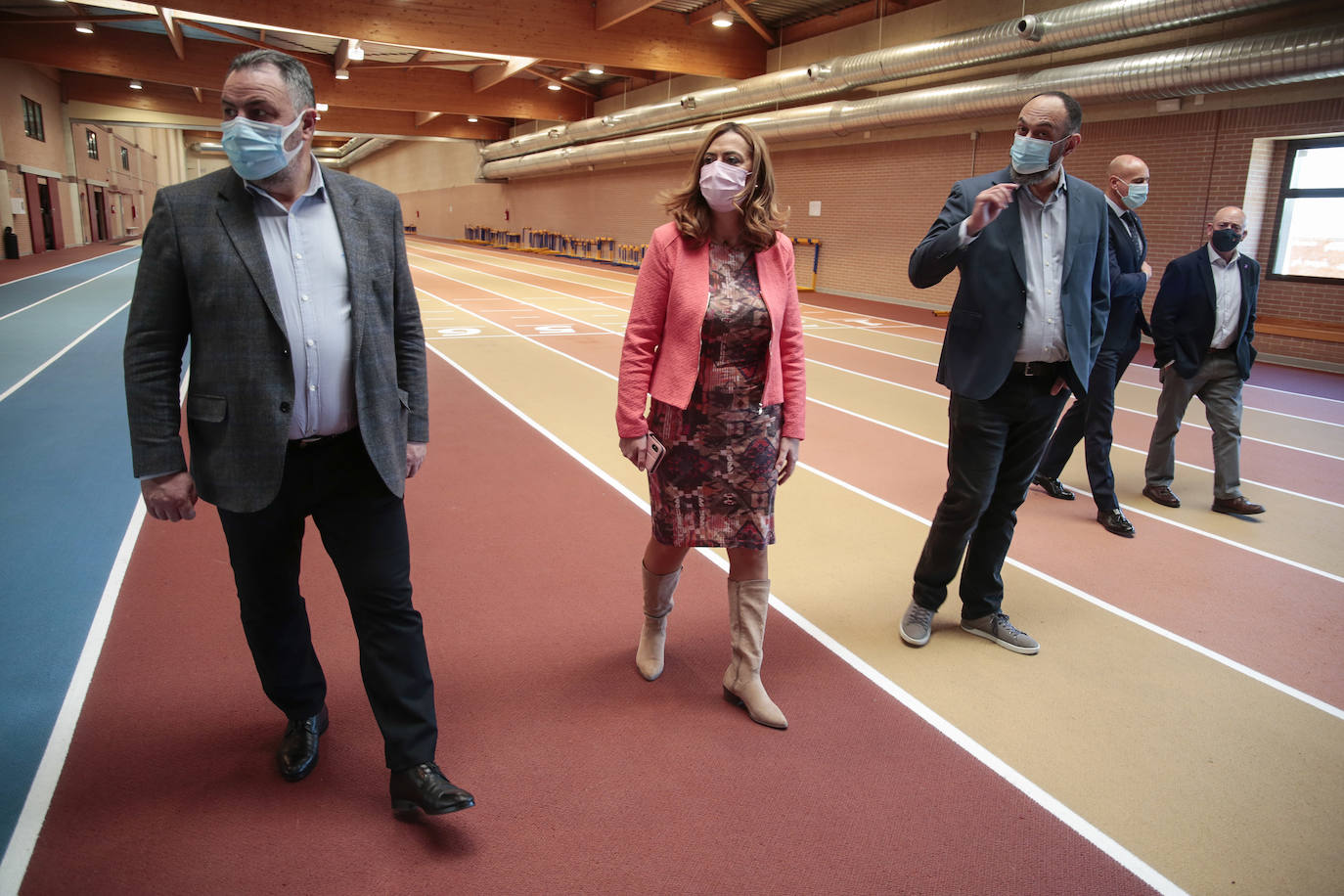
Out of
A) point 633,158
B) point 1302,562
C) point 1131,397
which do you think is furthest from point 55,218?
point 1302,562

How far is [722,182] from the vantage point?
271 centimetres

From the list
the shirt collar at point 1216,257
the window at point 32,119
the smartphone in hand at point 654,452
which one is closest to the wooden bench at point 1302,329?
the shirt collar at point 1216,257

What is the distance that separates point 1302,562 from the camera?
4.72 meters

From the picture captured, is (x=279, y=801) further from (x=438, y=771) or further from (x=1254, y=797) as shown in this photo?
(x=1254, y=797)

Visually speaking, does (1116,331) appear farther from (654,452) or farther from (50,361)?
(50,361)

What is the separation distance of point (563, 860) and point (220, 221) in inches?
74.3

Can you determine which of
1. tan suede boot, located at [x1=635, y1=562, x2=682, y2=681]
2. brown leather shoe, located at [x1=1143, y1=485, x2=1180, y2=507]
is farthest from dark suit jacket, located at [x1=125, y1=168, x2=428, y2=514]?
brown leather shoe, located at [x1=1143, y1=485, x2=1180, y2=507]

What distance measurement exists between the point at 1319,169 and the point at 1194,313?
8.36 meters

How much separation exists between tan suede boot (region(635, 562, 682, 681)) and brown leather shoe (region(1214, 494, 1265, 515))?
415cm

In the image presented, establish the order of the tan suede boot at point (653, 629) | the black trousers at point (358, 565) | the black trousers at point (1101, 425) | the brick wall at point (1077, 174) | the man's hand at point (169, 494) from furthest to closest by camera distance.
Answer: the brick wall at point (1077, 174)
the black trousers at point (1101, 425)
the tan suede boot at point (653, 629)
the black trousers at point (358, 565)
the man's hand at point (169, 494)

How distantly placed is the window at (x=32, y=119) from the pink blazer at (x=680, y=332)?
2949 cm

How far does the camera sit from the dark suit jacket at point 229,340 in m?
2.10

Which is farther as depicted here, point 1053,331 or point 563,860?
point 1053,331

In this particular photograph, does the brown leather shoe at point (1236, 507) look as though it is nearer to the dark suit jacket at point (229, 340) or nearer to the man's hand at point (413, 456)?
the man's hand at point (413, 456)
